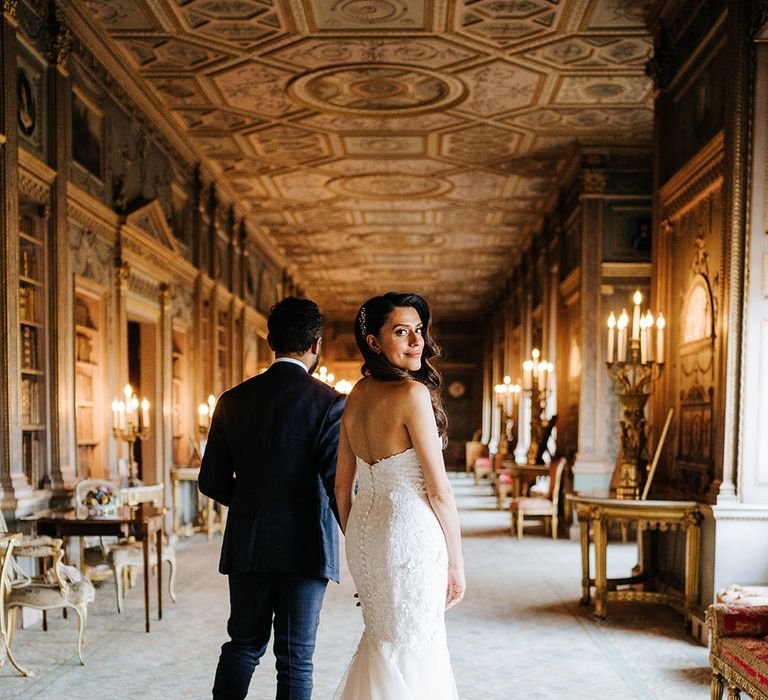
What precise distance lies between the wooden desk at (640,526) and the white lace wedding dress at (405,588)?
10.3 feet

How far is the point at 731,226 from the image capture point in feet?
16.9

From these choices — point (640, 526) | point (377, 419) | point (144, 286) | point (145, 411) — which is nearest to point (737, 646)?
point (377, 419)

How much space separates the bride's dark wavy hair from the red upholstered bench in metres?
1.64

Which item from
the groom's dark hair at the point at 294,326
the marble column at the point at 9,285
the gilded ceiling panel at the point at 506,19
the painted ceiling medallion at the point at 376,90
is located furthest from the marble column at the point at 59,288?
the groom's dark hair at the point at 294,326

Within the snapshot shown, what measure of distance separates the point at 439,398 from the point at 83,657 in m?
3.29

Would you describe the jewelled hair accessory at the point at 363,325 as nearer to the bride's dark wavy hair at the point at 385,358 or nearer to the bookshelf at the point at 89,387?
the bride's dark wavy hair at the point at 385,358

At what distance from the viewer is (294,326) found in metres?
2.96

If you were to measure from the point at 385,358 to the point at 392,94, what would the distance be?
20.8 ft

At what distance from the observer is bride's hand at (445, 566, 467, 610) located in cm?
285

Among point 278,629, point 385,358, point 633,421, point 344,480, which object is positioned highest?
point 385,358

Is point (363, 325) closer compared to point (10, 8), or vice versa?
point (363, 325)

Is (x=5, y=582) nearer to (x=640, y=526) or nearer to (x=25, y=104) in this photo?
(x=25, y=104)

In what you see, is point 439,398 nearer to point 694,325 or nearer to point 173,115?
point 694,325

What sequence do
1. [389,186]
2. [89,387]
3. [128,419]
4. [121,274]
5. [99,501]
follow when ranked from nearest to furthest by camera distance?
1. [99,501]
2. [128,419]
3. [89,387]
4. [121,274]
5. [389,186]
